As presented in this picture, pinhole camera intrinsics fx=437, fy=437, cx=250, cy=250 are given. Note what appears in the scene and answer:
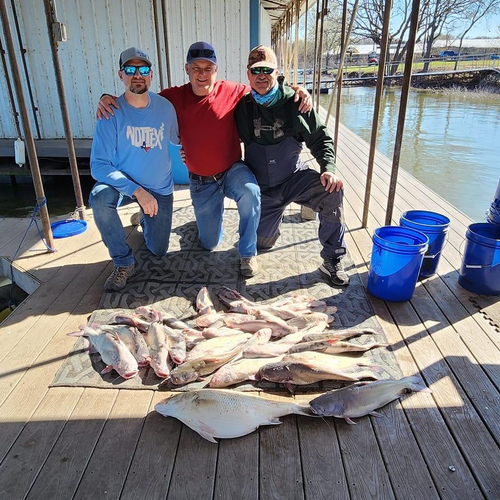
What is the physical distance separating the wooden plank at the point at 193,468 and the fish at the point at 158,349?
41 centimetres

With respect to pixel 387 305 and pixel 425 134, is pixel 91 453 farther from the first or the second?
pixel 425 134

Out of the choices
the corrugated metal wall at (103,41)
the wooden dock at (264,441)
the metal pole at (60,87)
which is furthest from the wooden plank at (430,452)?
the corrugated metal wall at (103,41)

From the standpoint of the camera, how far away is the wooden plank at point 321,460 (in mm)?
1643

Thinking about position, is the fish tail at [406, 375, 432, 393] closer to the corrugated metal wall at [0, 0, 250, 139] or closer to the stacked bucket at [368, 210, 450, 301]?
the stacked bucket at [368, 210, 450, 301]

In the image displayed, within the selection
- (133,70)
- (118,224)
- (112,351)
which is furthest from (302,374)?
(133,70)

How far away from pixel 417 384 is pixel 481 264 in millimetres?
1263

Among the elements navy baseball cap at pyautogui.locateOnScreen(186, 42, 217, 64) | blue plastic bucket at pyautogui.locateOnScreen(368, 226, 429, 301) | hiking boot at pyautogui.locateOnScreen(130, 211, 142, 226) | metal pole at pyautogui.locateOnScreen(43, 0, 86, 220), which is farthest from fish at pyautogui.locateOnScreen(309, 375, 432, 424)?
metal pole at pyautogui.locateOnScreen(43, 0, 86, 220)

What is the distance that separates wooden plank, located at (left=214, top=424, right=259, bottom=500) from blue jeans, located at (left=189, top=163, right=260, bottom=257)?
1.66 metres

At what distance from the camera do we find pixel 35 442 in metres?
1.86

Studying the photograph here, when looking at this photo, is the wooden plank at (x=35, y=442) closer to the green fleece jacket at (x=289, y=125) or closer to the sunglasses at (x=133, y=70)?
the sunglasses at (x=133, y=70)

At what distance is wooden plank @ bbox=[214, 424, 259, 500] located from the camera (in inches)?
64.5

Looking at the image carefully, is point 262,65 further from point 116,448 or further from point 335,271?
point 116,448

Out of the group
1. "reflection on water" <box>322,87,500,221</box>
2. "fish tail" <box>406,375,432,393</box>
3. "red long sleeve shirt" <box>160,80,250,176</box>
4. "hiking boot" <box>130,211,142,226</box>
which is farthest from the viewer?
"reflection on water" <box>322,87,500,221</box>

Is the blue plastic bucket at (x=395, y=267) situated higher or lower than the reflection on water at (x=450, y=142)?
higher
